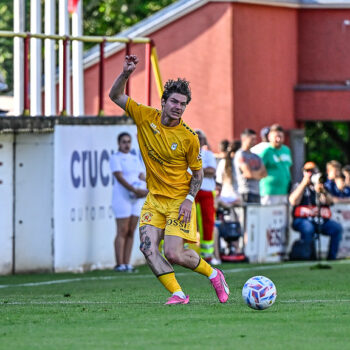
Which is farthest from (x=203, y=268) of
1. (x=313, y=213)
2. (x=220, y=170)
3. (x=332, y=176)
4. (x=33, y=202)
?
(x=332, y=176)

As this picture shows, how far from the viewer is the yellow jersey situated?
11898 mm

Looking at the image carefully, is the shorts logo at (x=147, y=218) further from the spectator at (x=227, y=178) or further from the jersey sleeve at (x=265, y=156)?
the jersey sleeve at (x=265, y=156)

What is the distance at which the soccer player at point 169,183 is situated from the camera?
11844mm

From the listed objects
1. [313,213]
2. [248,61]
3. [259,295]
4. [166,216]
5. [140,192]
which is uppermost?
[248,61]

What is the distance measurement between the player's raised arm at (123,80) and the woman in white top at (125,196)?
6.82 meters

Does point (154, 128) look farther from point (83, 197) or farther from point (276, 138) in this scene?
point (276, 138)

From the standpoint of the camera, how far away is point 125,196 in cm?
1891

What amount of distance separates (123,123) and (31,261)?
2946mm

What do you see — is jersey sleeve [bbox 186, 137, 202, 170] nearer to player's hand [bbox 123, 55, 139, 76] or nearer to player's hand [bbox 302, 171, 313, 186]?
player's hand [bbox 123, 55, 139, 76]

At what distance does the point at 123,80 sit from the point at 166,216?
131 cm

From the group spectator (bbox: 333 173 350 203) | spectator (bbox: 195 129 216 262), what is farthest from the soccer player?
spectator (bbox: 333 173 350 203)

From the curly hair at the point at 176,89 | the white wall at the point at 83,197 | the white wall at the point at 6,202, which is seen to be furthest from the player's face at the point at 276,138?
the curly hair at the point at 176,89

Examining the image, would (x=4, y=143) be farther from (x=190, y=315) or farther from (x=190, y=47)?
(x=190, y=47)

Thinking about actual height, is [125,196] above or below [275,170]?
below
